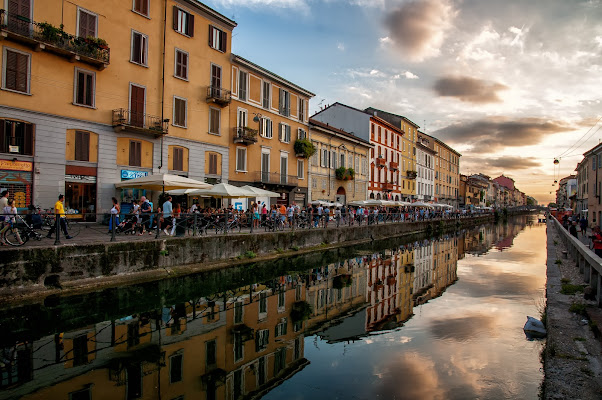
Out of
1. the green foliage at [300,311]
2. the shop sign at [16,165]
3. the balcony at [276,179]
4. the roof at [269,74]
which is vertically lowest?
the green foliage at [300,311]

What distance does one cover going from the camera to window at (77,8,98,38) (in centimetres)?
1833

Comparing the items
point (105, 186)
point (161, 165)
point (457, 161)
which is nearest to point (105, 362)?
point (105, 186)

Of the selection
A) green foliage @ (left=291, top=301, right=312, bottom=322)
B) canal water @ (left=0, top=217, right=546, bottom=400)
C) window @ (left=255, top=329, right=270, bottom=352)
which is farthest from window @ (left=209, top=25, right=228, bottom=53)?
window @ (left=255, top=329, right=270, bottom=352)

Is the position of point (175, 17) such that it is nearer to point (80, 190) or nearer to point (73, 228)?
point (80, 190)

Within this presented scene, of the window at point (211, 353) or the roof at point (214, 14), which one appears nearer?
the window at point (211, 353)

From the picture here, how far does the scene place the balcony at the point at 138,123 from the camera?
64.1ft

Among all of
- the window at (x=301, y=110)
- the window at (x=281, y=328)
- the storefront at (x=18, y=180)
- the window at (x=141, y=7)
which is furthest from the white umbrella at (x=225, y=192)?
the window at (x=301, y=110)

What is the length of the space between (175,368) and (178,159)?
17.9 metres

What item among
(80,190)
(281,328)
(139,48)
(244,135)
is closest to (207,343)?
(281,328)

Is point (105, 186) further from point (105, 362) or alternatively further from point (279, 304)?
point (105, 362)

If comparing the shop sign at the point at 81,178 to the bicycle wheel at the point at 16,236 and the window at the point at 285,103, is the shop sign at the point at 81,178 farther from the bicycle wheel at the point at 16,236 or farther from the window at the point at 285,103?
the window at the point at 285,103

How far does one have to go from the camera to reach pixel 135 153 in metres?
20.7

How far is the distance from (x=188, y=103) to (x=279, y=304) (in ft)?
55.5

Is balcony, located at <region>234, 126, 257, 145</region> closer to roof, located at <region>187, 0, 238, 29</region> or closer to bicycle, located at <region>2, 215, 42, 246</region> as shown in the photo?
roof, located at <region>187, 0, 238, 29</region>
